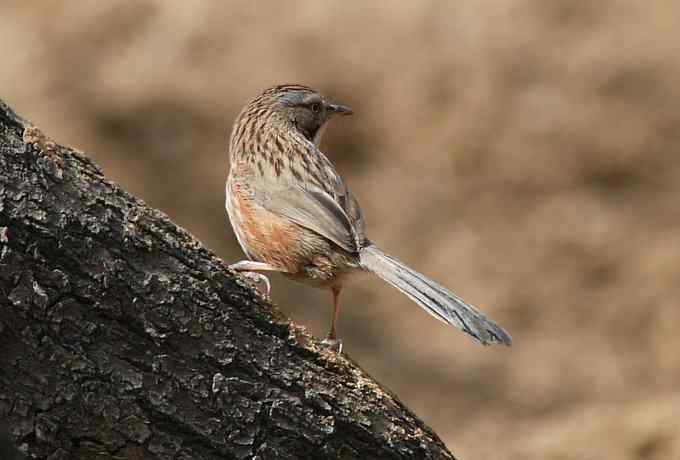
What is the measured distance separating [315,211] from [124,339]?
7.01 feet

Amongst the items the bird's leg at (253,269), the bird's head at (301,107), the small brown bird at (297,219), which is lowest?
the bird's leg at (253,269)

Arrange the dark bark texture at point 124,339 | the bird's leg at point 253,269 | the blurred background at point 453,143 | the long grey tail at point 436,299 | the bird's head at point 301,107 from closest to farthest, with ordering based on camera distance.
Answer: the dark bark texture at point 124,339
the long grey tail at point 436,299
the bird's leg at point 253,269
the bird's head at point 301,107
the blurred background at point 453,143

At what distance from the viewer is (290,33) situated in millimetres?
11078

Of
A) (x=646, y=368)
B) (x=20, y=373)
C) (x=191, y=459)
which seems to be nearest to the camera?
(x=20, y=373)

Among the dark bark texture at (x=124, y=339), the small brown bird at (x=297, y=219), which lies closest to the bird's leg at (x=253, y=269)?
the small brown bird at (x=297, y=219)

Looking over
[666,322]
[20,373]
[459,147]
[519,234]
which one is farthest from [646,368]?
[20,373]

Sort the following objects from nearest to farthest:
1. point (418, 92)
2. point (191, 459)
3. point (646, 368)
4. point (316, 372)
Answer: point (191, 459)
point (316, 372)
point (646, 368)
point (418, 92)

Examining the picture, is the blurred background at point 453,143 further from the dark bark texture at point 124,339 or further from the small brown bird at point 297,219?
the dark bark texture at point 124,339

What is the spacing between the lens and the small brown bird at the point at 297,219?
5242 mm

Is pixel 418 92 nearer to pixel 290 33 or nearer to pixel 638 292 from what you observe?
pixel 290 33

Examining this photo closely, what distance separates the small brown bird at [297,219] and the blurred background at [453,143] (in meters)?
4.53

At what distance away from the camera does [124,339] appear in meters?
3.39

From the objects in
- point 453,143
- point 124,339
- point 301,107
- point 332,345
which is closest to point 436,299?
point 332,345

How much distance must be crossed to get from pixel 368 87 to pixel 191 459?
7.81m
